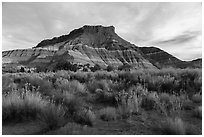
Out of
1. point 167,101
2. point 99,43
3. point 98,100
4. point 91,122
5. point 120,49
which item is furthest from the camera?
point 99,43

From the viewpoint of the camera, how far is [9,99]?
4832 mm

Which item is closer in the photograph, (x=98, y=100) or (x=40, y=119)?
(x=40, y=119)

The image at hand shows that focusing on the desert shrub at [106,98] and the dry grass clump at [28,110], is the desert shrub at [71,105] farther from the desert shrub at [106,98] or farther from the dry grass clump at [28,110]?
the desert shrub at [106,98]

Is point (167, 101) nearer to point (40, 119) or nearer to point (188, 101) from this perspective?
point (188, 101)

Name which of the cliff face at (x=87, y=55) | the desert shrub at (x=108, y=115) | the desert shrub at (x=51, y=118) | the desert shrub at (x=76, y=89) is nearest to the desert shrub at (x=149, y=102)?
the desert shrub at (x=108, y=115)

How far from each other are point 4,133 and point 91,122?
5.07 ft

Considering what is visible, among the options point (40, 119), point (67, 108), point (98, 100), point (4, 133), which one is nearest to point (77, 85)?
point (98, 100)

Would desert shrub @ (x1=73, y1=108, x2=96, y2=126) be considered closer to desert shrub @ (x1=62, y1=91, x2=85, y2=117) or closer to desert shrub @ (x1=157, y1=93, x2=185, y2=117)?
desert shrub @ (x1=62, y1=91, x2=85, y2=117)

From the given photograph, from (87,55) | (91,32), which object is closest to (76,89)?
(87,55)

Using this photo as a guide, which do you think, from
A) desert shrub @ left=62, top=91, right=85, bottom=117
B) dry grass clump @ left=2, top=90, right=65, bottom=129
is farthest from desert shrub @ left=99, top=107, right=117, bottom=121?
dry grass clump @ left=2, top=90, right=65, bottom=129

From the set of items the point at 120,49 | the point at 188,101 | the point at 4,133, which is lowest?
the point at 4,133

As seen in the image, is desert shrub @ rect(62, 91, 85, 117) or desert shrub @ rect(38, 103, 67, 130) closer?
desert shrub @ rect(38, 103, 67, 130)

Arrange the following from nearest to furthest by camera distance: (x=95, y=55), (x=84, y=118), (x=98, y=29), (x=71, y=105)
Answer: (x=84, y=118) < (x=71, y=105) < (x=95, y=55) < (x=98, y=29)

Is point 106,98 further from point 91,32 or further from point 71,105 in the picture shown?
point 91,32
